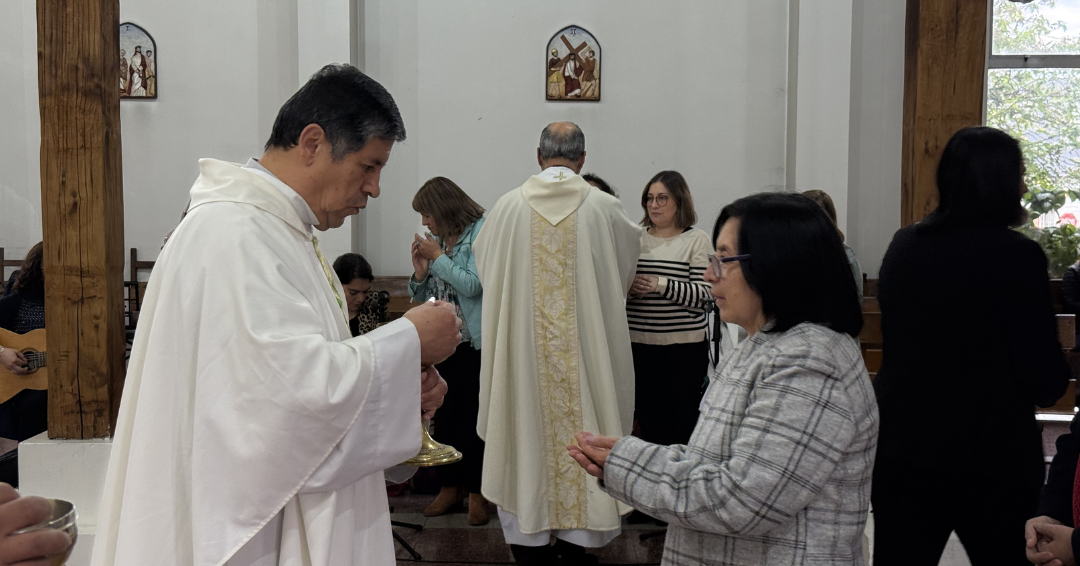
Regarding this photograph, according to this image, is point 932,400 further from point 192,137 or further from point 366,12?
Answer: point 192,137

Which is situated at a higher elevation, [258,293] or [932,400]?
[258,293]

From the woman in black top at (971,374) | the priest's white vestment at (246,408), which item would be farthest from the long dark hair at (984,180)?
the priest's white vestment at (246,408)

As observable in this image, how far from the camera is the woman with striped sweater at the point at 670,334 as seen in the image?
4590mm

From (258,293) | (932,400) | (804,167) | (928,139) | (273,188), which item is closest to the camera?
(258,293)

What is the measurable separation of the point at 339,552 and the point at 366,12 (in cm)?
773

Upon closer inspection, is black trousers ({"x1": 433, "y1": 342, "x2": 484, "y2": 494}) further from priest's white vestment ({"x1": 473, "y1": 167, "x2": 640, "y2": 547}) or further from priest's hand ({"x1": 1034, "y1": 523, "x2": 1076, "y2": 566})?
priest's hand ({"x1": 1034, "y1": 523, "x2": 1076, "y2": 566})

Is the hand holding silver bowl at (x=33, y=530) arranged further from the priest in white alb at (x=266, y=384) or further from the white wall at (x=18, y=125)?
the white wall at (x=18, y=125)

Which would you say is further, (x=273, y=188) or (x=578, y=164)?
(x=578, y=164)

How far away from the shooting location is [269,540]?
5.85 feet

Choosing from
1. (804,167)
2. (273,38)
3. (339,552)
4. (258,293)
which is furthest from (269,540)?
(273,38)

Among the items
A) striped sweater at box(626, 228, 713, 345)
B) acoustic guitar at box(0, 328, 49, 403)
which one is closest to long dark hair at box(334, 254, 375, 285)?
striped sweater at box(626, 228, 713, 345)

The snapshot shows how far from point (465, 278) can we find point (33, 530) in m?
3.72

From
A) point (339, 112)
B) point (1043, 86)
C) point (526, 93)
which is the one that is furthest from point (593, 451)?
point (1043, 86)

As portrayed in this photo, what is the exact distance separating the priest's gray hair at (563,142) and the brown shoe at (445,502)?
2.05 meters
